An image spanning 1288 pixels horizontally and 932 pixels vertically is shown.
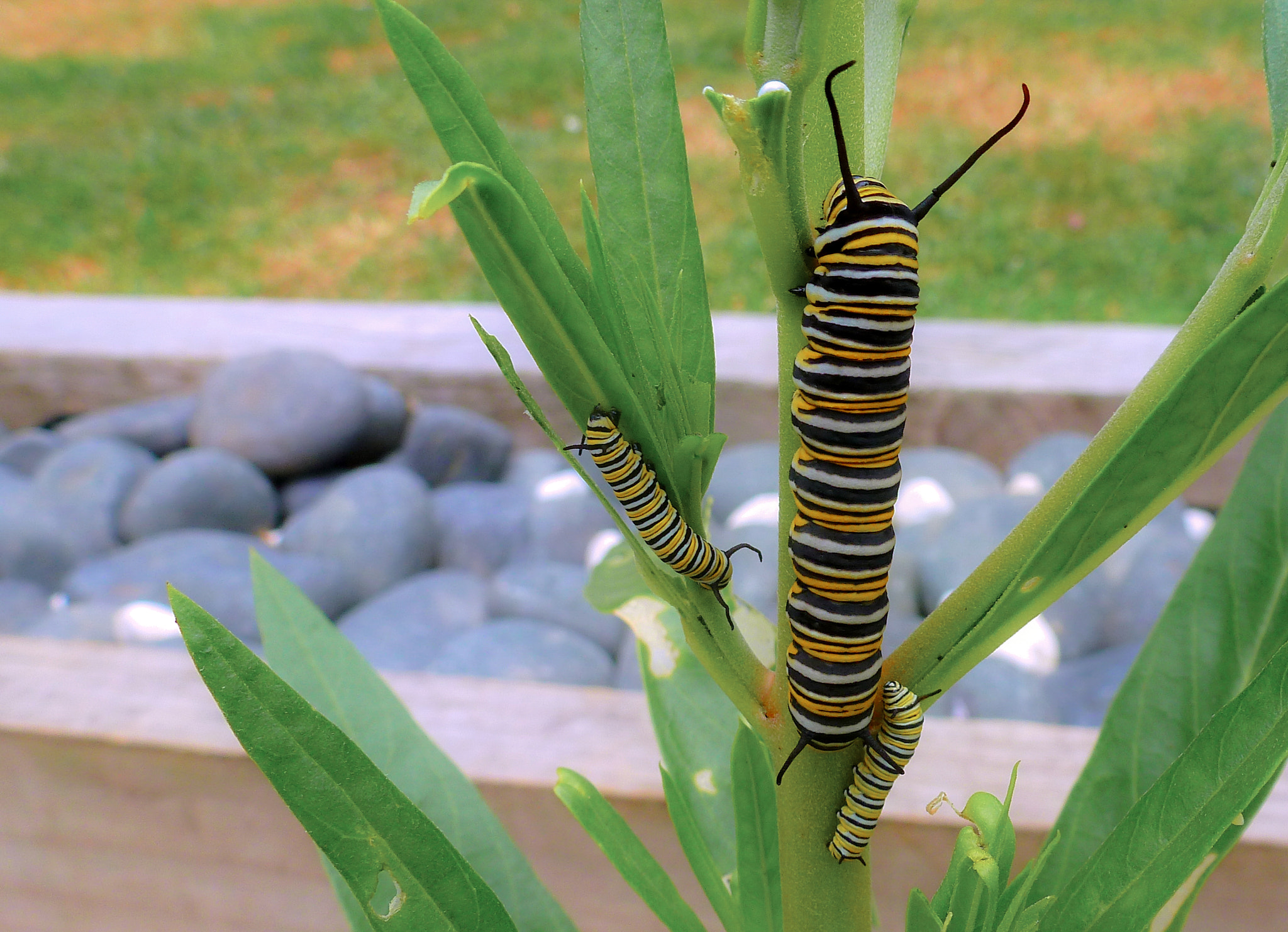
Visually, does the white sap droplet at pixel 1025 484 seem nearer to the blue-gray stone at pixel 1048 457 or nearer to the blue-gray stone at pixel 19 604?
the blue-gray stone at pixel 1048 457

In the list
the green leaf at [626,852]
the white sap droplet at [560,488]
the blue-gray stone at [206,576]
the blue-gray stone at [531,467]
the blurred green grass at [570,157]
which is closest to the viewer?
the green leaf at [626,852]

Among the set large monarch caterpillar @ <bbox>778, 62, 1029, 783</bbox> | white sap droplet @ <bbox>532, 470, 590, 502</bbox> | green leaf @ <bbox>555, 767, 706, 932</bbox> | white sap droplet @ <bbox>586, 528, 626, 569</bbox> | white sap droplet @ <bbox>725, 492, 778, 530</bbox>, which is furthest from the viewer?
white sap droplet @ <bbox>532, 470, 590, 502</bbox>

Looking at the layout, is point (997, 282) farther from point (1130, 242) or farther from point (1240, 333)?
point (1240, 333)

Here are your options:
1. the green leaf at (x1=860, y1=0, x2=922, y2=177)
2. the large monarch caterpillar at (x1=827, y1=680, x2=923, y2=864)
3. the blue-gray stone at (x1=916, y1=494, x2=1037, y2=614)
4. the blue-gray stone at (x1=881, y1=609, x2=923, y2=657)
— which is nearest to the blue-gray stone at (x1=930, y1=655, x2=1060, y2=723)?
the blue-gray stone at (x1=881, y1=609, x2=923, y2=657)

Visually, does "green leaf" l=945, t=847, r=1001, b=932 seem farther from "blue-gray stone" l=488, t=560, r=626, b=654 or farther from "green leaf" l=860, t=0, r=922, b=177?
"blue-gray stone" l=488, t=560, r=626, b=654

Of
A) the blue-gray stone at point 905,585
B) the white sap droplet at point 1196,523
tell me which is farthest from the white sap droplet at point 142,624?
the white sap droplet at point 1196,523

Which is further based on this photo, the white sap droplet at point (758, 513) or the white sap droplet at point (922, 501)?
the white sap droplet at point (922, 501)

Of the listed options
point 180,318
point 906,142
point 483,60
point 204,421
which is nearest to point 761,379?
point 204,421
